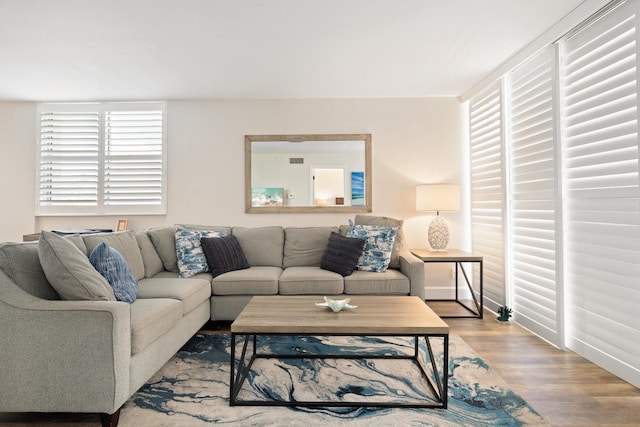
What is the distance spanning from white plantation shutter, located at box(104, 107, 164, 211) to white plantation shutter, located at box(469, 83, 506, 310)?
375cm

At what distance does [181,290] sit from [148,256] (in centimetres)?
84

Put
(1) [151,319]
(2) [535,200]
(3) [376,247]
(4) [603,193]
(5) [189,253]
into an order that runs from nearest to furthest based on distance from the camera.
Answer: (1) [151,319] → (4) [603,193] → (2) [535,200] → (5) [189,253] → (3) [376,247]

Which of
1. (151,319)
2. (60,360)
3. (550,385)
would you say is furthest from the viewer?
(550,385)

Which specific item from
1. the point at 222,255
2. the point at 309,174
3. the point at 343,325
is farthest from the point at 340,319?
the point at 309,174

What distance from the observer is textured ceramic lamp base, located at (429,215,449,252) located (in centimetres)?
387

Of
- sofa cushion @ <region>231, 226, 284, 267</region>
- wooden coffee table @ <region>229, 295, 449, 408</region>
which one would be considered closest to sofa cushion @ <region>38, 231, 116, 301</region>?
wooden coffee table @ <region>229, 295, 449, 408</region>

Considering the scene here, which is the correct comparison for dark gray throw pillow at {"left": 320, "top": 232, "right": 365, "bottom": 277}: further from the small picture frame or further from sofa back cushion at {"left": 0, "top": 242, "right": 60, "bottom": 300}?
the small picture frame

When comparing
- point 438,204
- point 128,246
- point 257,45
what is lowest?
point 128,246

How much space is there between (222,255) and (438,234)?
2316mm

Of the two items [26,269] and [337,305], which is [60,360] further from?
[337,305]

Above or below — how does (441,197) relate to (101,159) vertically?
below

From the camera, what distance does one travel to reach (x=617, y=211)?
221 cm

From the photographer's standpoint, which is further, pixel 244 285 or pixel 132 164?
pixel 132 164

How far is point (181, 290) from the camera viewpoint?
258 centimetres
